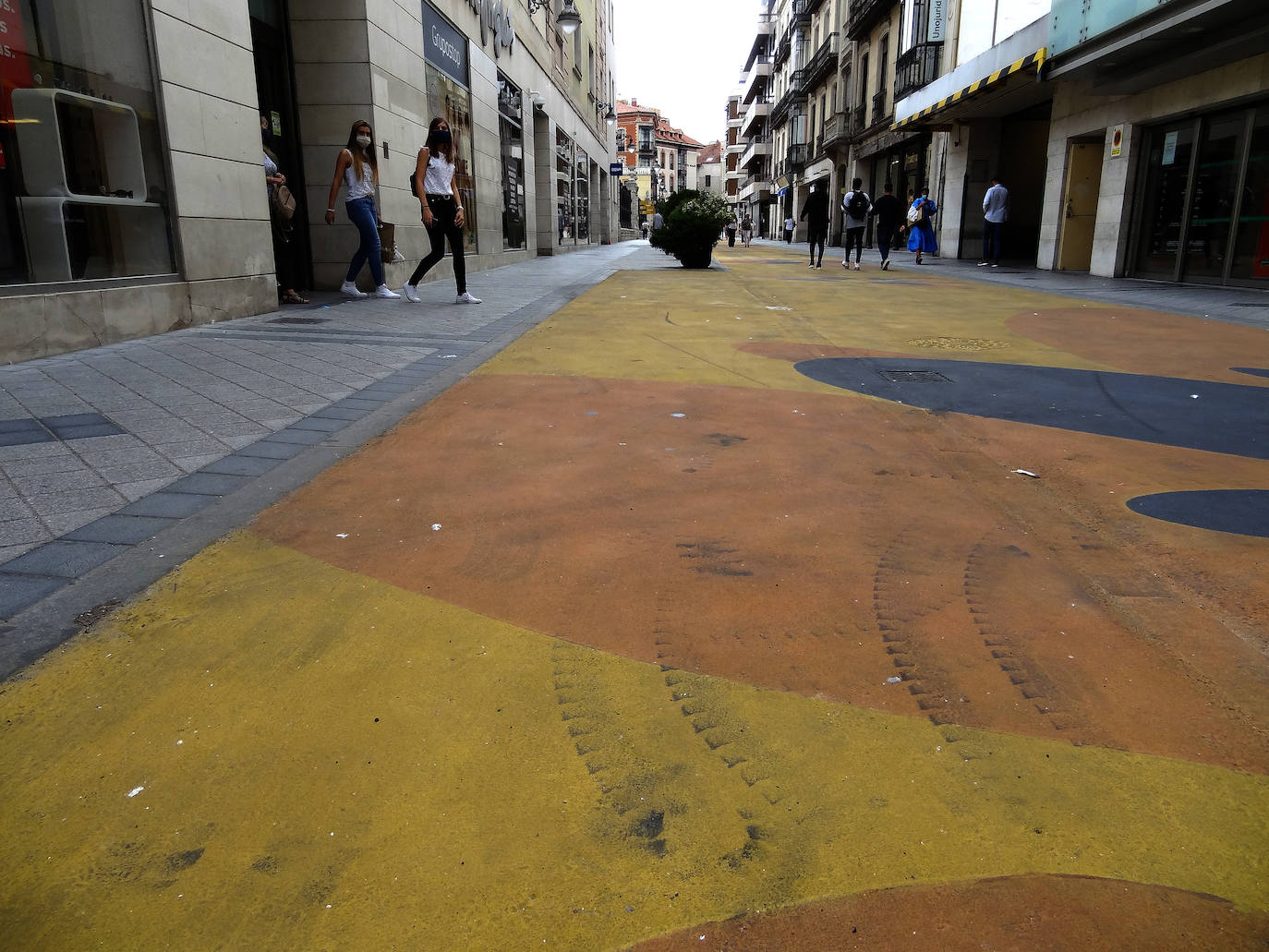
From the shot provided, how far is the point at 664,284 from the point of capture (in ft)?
44.3

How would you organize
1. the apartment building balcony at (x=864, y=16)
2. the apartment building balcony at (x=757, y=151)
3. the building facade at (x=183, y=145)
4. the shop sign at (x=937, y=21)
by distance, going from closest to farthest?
the building facade at (x=183, y=145) < the shop sign at (x=937, y=21) < the apartment building balcony at (x=864, y=16) < the apartment building balcony at (x=757, y=151)

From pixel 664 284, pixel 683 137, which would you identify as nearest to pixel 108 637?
pixel 664 284

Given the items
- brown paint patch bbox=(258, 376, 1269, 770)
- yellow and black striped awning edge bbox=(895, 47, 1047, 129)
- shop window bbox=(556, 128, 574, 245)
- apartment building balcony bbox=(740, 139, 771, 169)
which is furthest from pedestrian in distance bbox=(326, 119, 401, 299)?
apartment building balcony bbox=(740, 139, 771, 169)

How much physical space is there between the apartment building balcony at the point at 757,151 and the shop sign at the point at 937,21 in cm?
4573

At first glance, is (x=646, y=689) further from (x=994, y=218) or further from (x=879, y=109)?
(x=879, y=109)

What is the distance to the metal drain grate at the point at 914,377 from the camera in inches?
226

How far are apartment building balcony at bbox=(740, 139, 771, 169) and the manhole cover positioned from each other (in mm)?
65674

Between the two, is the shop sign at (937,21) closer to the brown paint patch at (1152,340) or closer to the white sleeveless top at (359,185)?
the brown paint patch at (1152,340)

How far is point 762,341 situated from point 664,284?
6.45 meters

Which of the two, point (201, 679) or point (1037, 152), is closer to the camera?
point (201, 679)

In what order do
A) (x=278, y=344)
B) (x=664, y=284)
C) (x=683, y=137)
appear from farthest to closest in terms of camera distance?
(x=683, y=137)
(x=664, y=284)
(x=278, y=344)

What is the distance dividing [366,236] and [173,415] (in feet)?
19.1

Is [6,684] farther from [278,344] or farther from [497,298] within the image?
[497,298]

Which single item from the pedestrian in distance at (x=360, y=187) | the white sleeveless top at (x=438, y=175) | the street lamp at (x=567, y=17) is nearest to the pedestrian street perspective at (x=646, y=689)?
the pedestrian in distance at (x=360, y=187)
